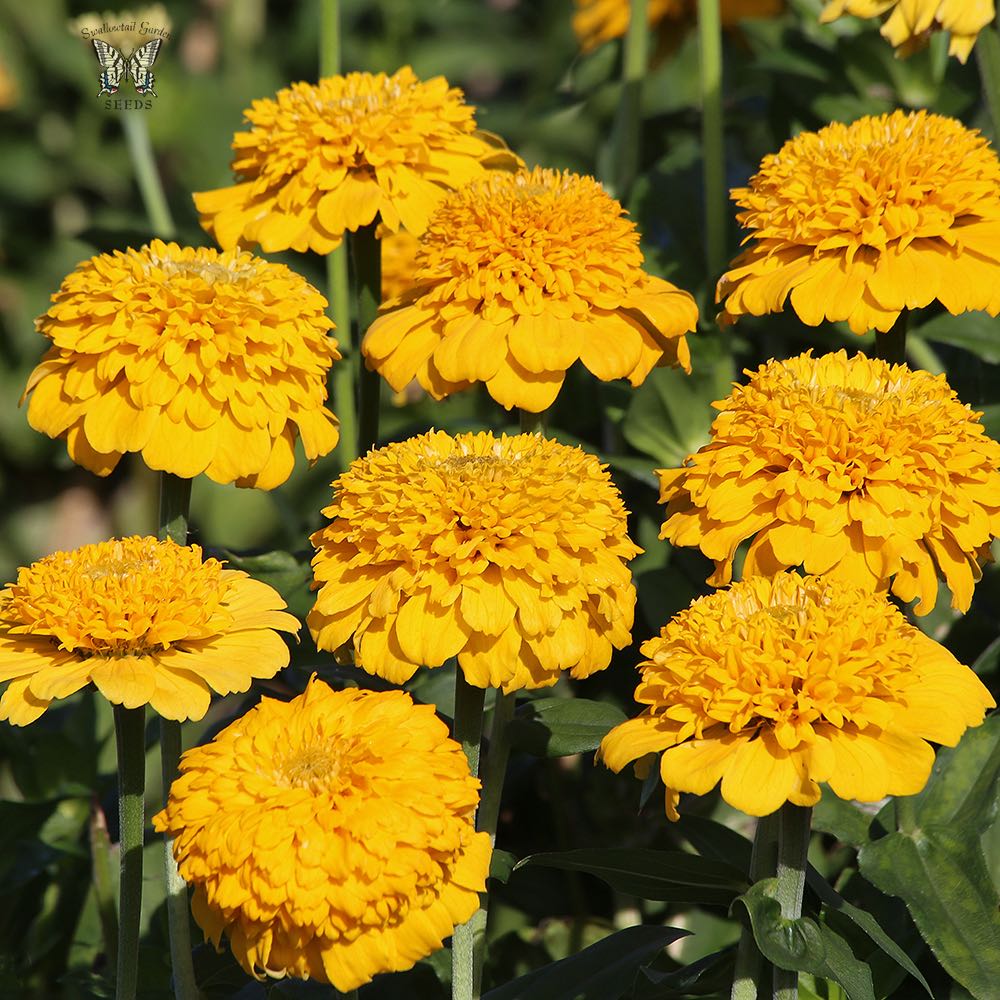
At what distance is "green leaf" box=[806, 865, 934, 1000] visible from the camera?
1005 mm

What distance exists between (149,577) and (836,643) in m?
0.46

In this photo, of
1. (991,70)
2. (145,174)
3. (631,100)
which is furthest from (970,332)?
(145,174)

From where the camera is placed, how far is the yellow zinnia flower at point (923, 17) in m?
1.44

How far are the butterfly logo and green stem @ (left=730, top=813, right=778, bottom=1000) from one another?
0.89 m

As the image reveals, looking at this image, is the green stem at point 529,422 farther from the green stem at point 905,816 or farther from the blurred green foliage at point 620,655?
the green stem at point 905,816

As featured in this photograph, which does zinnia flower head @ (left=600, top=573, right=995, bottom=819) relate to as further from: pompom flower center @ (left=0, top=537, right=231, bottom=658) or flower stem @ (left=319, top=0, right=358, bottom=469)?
flower stem @ (left=319, top=0, right=358, bottom=469)

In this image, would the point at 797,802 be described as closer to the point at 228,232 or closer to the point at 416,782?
the point at 416,782

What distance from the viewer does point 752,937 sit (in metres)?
1.04

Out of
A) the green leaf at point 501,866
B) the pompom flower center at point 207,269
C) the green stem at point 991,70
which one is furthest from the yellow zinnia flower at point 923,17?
the green leaf at point 501,866

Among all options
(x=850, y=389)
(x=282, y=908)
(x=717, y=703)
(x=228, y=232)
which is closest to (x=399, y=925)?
(x=282, y=908)

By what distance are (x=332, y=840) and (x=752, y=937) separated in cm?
31

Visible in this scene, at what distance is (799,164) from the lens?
1.30 m

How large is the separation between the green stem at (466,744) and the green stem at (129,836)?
8.7 inches

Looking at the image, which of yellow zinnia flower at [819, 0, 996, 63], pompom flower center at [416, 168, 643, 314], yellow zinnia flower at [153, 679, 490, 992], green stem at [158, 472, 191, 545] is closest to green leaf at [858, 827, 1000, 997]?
yellow zinnia flower at [153, 679, 490, 992]
